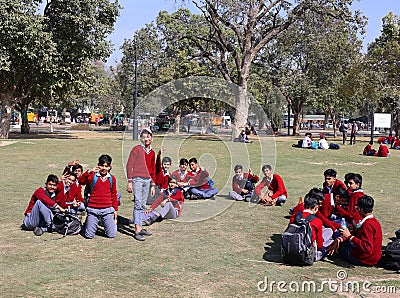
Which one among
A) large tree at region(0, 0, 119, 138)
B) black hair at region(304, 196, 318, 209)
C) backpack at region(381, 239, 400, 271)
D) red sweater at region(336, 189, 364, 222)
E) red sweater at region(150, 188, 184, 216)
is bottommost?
backpack at region(381, 239, 400, 271)

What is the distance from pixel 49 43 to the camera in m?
29.3

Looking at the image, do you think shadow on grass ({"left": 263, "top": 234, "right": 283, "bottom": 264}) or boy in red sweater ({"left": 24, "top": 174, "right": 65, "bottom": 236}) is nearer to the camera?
shadow on grass ({"left": 263, "top": 234, "right": 283, "bottom": 264})

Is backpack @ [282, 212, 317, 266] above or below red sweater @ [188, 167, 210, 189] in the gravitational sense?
below

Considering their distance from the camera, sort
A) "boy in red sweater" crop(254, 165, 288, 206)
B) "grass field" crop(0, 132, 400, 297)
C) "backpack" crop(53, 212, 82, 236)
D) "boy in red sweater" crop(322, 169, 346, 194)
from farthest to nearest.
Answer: "boy in red sweater" crop(254, 165, 288, 206), "boy in red sweater" crop(322, 169, 346, 194), "backpack" crop(53, 212, 82, 236), "grass field" crop(0, 132, 400, 297)

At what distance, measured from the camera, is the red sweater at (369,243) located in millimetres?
6531

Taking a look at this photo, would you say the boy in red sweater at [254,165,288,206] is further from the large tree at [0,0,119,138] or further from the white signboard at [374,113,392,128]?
the white signboard at [374,113,392,128]

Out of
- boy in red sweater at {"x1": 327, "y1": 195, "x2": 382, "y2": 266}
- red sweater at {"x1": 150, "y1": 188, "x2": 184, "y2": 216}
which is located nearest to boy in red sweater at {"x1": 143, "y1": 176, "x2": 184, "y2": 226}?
red sweater at {"x1": 150, "y1": 188, "x2": 184, "y2": 216}

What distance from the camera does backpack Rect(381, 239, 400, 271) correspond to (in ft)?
21.3

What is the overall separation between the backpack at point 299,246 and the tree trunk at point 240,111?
25.3m

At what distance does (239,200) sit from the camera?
11461mm

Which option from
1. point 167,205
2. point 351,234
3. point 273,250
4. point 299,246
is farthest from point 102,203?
point 351,234

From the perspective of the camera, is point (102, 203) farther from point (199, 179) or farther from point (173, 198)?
point (199, 179)

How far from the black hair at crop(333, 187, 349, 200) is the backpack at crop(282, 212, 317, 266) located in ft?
6.65

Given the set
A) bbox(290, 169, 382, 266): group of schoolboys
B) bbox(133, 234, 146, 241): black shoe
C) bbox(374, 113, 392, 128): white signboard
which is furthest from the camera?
bbox(374, 113, 392, 128): white signboard
